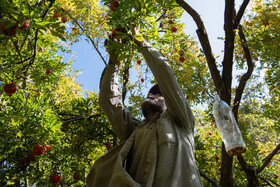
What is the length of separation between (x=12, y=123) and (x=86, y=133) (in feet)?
4.02

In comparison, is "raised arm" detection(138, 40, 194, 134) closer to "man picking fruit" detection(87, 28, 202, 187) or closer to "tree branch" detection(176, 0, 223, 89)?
"man picking fruit" detection(87, 28, 202, 187)

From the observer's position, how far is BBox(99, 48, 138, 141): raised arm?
2.25 metres

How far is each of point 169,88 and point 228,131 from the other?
0.82 m

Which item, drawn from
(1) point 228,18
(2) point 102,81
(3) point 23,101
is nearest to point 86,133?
(3) point 23,101

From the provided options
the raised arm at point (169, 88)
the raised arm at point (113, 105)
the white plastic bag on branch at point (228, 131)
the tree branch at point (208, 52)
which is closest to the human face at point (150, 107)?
the raised arm at point (113, 105)

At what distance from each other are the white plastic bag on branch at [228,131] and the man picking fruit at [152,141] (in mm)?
296

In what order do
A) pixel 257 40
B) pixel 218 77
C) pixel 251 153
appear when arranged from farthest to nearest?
pixel 251 153
pixel 257 40
pixel 218 77

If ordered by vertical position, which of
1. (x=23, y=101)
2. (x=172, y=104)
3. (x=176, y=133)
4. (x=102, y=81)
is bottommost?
(x=176, y=133)

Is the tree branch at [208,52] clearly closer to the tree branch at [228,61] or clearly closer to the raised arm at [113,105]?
the tree branch at [228,61]

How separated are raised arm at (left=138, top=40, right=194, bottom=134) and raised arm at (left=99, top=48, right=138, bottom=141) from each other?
0.45 metres

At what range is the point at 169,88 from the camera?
1952mm

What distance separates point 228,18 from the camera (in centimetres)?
329

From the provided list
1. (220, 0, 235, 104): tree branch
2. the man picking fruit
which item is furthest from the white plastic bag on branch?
(220, 0, 235, 104): tree branch

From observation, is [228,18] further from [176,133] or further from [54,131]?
[54,131]
